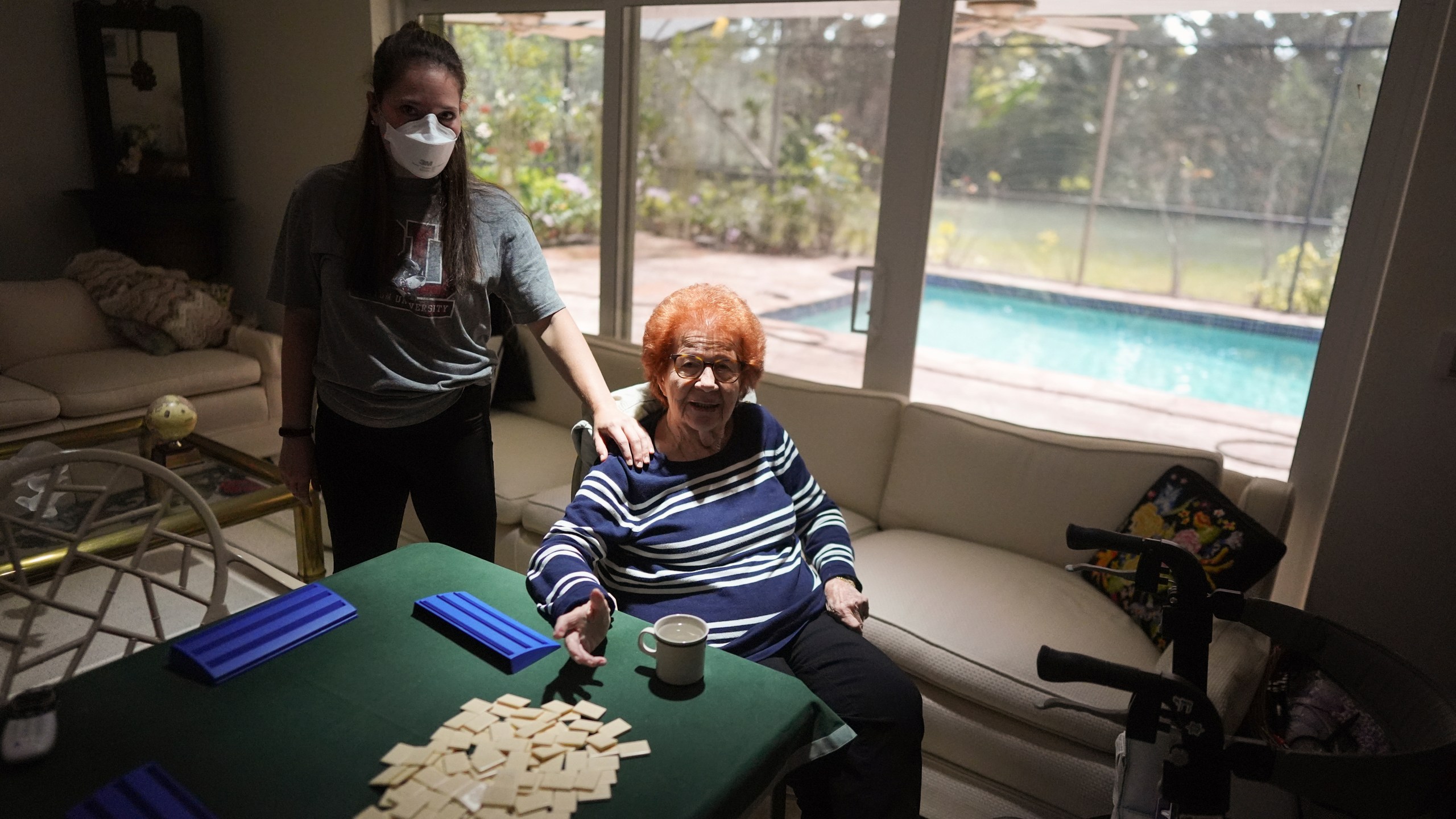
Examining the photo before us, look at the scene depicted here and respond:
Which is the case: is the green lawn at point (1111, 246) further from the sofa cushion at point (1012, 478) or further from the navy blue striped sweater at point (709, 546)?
the navy blue striped sweater at point (709, 546)

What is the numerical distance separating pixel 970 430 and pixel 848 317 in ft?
2.16

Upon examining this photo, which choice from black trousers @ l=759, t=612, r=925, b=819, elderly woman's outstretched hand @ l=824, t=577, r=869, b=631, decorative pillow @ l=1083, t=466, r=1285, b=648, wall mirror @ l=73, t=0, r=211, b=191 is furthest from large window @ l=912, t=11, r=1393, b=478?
wall mirror @ l=73, t=0, r=211, b=191

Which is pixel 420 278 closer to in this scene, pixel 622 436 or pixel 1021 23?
pixel 622 436

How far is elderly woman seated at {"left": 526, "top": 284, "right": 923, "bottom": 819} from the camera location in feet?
4.96

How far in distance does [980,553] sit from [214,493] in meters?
2.25

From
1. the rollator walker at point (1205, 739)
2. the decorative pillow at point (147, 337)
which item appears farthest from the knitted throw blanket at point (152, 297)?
the rollator walker at point (1205, 739)

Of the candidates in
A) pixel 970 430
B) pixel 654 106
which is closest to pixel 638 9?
pixel 654 106

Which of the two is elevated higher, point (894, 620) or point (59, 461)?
point (59, 461)

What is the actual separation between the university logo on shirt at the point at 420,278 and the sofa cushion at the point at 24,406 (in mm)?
2512

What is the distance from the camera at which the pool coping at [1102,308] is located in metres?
2.40

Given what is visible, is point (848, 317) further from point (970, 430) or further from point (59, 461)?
point (59, 461)

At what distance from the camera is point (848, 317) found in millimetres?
2969

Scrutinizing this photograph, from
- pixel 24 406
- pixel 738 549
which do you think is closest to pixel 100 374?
pixel 24 406

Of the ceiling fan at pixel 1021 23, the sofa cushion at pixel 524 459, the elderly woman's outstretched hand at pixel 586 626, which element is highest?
the ceiling fan at pixel 1021 23
